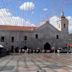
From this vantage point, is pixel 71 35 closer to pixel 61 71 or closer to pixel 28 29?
pixel 28 29

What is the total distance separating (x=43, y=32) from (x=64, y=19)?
10.7 m

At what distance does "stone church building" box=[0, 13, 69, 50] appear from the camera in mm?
98875

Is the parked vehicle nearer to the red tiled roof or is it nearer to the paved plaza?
the red tiled roof

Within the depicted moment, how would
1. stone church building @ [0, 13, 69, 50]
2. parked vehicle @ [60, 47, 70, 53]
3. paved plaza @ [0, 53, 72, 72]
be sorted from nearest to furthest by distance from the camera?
paved plaza @ [0, 53, 72, 72], parked vehicle @ [60, 47, 70, 53], stone church building @ [0, 13, 69, 50]

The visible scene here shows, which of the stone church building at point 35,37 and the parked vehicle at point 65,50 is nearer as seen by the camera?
the parked vehicle at point 65,50

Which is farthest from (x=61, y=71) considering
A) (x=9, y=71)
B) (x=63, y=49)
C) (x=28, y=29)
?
(x=28, y=29)

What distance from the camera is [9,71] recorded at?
834 inches

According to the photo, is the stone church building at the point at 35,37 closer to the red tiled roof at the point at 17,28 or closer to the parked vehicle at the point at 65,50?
the red tiled roof at the point at 17,28

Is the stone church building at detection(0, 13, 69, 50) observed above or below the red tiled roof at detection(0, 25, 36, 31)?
below

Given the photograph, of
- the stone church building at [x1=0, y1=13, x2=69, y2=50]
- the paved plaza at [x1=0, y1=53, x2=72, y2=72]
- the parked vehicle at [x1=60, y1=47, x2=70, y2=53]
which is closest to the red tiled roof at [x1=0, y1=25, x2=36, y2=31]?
the stone church building at [x1=0, y1=13, x2=69, y2=50]

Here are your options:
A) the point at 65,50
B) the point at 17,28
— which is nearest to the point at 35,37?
the point at 17,28

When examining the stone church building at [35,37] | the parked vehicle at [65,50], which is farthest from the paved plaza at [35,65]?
the stone church building at [35,37]

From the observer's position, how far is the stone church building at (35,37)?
3893 inches

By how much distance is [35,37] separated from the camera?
99875mm
